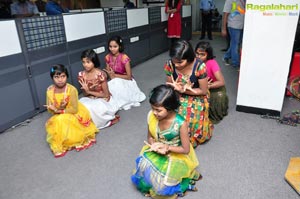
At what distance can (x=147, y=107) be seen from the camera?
9.59 feet

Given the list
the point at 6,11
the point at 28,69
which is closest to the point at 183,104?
the point at 28,69

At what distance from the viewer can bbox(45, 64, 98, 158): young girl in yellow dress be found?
206 cm

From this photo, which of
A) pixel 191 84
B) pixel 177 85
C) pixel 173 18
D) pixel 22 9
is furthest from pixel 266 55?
pixel 22 9

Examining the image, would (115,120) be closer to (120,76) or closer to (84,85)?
(84,85)

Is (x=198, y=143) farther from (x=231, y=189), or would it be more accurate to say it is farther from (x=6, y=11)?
(x=6, y=11)

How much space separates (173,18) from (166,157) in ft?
13.4

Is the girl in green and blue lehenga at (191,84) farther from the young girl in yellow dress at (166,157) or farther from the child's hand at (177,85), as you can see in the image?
the young girl in yellow dress at (166,157)

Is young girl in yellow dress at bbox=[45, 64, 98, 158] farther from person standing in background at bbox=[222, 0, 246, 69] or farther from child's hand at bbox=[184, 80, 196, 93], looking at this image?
person standing in background at bbox=[222, 0, 246, 69]

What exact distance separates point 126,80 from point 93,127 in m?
0.85

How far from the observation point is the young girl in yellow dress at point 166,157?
1434 millimetres

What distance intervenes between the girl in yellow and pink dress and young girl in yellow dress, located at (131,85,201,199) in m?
1.33

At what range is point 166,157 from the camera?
1.53 metres

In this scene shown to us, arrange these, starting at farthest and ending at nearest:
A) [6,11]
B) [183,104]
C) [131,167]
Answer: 1. [6,11]
2. [183,104]
3. [131,167]

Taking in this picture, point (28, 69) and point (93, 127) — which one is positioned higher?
point (28, 69)
